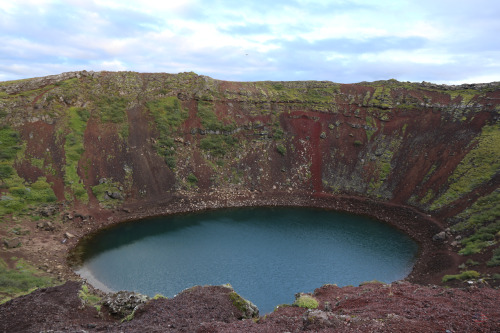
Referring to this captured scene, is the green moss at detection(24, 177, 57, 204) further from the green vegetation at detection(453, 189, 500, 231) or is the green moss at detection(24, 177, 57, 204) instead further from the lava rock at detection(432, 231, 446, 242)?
the green vegetation at detection(453, 189, 500, 231)

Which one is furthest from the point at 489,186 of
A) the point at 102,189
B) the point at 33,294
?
the point at 102,189

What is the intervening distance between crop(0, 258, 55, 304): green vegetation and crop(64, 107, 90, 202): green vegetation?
17.5m

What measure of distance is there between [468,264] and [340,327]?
2778 cm

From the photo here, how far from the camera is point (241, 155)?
65312 mm

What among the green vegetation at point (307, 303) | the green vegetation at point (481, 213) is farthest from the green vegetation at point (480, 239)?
the green vegetation at point (307, 303)

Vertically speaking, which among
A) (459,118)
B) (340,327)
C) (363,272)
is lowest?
(363,272)

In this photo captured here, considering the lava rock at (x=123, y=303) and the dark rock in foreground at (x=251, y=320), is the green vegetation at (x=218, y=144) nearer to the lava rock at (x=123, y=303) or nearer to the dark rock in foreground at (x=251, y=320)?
the dark rock in foreground at (x=251, y=320)

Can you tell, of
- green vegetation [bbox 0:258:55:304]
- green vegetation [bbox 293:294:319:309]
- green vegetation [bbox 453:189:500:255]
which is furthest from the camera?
green vegetation [bbox 453:189:500:255]

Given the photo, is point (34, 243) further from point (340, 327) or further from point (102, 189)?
point (340, 327)

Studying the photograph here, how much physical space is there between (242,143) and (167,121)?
17323 millimetres

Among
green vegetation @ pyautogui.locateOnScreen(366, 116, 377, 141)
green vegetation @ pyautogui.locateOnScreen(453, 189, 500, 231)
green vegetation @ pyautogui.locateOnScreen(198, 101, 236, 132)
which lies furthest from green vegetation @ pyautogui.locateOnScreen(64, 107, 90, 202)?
green vegetation @ pyautogui.locateOnScreen(366, 116, 377, 141)

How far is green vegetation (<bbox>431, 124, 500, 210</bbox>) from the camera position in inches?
1866

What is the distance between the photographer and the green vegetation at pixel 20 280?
25950mm

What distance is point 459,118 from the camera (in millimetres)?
62094
